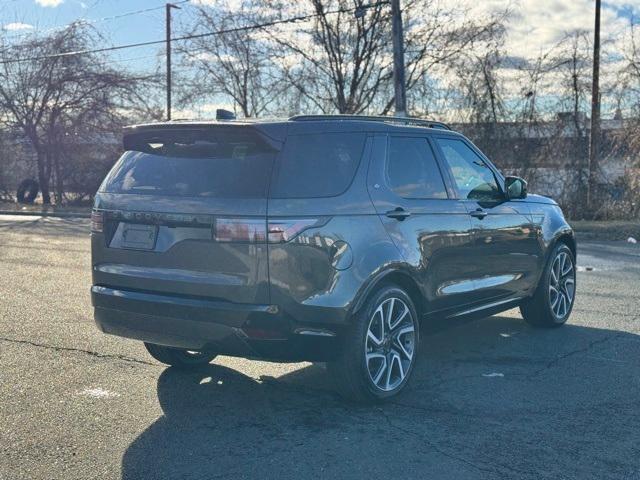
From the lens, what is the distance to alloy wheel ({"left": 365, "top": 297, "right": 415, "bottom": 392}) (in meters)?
5.01

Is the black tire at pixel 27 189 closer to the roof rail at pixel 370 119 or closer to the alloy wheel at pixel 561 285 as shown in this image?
the alloy wheel at pixel 561 285

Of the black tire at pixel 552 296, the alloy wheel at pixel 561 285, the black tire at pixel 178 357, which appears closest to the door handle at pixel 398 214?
the black tire at pixel 178 357

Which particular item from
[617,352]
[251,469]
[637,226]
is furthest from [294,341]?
[637,226]

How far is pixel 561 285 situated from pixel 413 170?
2.79m

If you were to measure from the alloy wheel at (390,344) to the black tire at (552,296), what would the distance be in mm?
2284

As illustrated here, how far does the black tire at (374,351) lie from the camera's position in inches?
189

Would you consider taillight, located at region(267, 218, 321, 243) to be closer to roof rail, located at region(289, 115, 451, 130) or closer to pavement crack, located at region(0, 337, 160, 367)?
roof rail, located at region(289, 115, 451, 130)

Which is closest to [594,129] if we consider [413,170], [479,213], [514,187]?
[514,187]

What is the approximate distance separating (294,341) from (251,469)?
2.86ft

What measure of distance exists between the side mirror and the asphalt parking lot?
1.34 m

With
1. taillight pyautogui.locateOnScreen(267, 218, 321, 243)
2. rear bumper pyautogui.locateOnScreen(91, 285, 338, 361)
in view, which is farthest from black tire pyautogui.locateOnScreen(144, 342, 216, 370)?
taillight pyautogui.locateOnScreen(267, 218, 321, 243)

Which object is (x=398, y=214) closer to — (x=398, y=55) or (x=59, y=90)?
(x=398, y=55)

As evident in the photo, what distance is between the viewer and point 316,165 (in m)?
4.80

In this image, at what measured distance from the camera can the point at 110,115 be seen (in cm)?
3009
